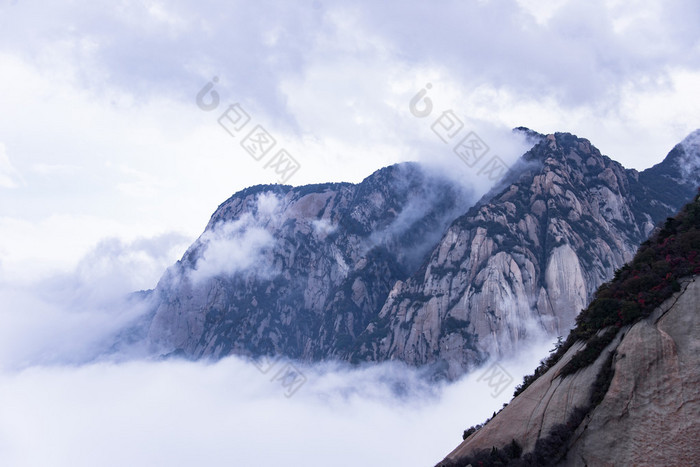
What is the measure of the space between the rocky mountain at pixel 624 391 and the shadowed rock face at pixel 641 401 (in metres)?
0.08

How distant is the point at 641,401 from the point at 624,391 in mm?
1745

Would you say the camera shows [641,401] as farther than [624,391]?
No

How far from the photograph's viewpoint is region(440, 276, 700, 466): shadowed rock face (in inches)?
1772

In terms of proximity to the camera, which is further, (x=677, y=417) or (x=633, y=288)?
(x=633, y=288)

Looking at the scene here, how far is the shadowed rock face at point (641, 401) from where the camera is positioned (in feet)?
148

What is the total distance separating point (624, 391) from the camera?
162 feet

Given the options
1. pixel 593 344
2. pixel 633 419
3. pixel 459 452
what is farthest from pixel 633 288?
pixel 459 452

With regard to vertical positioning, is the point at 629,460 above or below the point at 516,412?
below

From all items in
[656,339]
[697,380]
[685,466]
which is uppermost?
[656,339]

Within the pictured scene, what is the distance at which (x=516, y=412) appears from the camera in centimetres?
6025

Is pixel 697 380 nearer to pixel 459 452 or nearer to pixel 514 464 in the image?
pixel 514 464

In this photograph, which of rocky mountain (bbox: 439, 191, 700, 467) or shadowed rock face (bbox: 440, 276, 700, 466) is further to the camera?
rocky mountain (bbox: 439, 191, 700, 467)

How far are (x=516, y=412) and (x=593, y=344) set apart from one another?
38.2 ft

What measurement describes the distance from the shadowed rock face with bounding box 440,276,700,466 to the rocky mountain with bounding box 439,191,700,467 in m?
0.08
